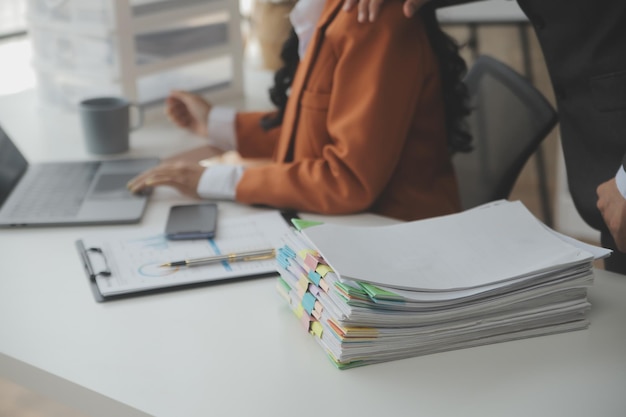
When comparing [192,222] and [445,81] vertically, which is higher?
[445,81]

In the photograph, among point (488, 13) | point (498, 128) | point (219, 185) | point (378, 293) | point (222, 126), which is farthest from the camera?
point (488, 13)

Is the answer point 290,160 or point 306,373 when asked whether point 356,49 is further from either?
point 306,373

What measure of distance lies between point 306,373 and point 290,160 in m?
0.73

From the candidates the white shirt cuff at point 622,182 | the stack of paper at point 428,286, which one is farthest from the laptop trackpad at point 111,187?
the white shirt cuff at point 622,182

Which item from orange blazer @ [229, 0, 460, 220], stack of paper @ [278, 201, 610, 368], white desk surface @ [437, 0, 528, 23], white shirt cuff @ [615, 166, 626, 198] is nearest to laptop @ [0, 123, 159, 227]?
orange blazer @ [229, 0, 460, 220]

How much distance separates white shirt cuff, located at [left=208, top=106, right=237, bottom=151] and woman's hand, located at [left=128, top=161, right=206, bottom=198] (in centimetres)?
33

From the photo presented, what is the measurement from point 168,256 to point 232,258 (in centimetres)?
11

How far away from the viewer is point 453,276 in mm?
1050

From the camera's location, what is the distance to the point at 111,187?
1.59 m

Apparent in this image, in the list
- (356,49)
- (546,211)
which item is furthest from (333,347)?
(546,211)

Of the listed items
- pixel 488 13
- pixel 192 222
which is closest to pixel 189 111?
pixel 192 222

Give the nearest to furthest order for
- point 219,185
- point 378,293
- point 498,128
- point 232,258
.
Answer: point 378,293
point 232,258
point 219,185
point 498,128

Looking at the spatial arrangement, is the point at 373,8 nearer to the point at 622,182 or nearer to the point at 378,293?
the point at 622,182

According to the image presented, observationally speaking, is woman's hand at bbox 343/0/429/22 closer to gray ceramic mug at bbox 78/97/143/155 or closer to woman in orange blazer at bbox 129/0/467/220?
woman in orange blazer at bbox 129/0/467/220
